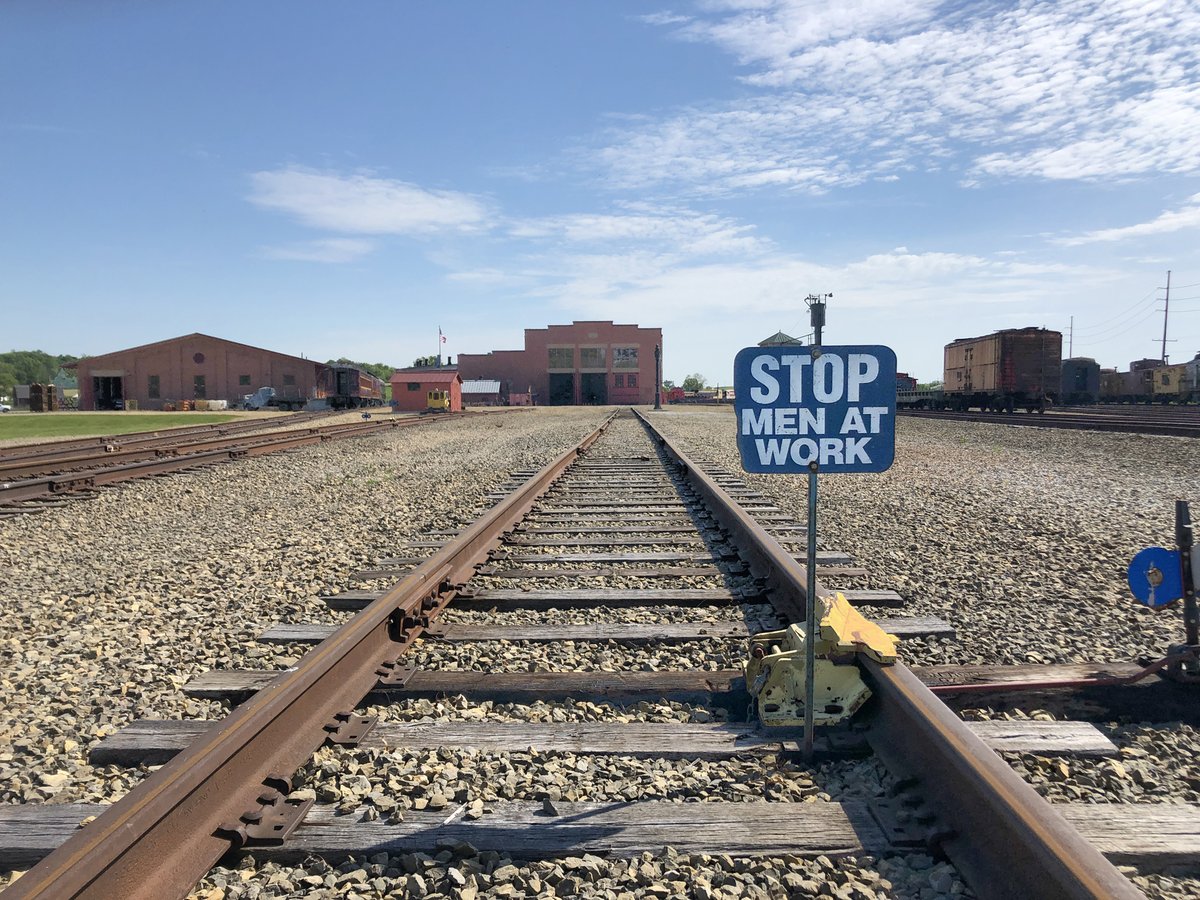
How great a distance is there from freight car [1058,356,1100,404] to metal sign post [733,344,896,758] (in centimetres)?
5488

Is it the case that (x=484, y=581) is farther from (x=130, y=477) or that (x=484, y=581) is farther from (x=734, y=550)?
(x=130, y=477)

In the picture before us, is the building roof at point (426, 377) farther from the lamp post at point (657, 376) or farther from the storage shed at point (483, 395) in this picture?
the storage shed at point (483, 395)

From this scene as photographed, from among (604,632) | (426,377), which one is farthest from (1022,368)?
(604,632)

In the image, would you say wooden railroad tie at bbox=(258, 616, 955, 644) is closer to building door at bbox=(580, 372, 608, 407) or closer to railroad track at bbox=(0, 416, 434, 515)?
railroad track at bbox=(0, 416, 434, 515)

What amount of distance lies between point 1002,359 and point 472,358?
57.3 meters

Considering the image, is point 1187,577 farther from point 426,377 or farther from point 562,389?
point 562,389

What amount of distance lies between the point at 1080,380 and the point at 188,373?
6163 centimetres

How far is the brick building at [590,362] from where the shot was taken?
7875 centimetres

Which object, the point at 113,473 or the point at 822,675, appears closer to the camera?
the point at 822,675

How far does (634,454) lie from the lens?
575 inches

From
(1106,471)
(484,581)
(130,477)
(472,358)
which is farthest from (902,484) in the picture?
(472,358)

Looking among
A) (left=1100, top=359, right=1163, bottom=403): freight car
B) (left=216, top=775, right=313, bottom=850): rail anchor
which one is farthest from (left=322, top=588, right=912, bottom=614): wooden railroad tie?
(left=1100, top=359, right=1163, bottom=403): freight car

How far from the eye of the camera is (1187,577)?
3.14 meters

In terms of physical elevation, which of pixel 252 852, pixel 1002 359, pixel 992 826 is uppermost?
pixel 1002 359
